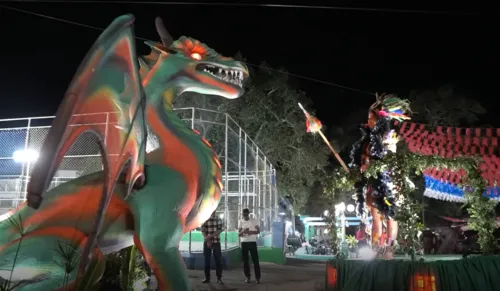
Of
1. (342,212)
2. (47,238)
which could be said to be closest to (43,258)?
(47,238)

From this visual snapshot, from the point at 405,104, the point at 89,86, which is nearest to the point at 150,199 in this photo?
the point at 89,86

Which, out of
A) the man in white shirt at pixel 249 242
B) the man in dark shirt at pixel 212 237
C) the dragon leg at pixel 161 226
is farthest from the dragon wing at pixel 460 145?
the dragon leg at pixel 161 226

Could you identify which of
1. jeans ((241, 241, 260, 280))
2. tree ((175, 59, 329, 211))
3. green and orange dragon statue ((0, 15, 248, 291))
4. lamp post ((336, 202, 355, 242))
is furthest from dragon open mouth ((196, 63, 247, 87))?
tree ((175, 59, 329, 211))

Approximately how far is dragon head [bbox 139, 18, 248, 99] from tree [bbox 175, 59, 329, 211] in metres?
17.6

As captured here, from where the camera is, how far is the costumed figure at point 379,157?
8.22 m

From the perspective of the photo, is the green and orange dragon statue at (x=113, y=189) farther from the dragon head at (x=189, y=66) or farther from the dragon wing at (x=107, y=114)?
the dragon head at (x=189, y=66)

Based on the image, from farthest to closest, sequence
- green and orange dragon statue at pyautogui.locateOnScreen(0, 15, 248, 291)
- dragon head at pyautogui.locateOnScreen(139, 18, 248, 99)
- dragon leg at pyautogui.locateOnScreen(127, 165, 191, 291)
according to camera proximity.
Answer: dragon head at pyautogui.locateOnScreen(139, 18, 248, 99) < dragon leg at pyautogui.locateOnScreen(127, 165, 191, 291) < green and orange dragon statue at pyautogui.locateOnScreen(0, 15, 248, 291)

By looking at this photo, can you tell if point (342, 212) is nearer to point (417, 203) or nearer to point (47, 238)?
point (417, 203)

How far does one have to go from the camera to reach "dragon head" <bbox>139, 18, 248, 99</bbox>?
464 cm

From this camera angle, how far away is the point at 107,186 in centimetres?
349

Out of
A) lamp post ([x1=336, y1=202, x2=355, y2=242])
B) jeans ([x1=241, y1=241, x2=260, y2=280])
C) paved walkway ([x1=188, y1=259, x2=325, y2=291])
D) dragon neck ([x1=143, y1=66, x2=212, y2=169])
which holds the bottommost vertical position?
paved walkway ([x1=188, y1=259, x2=325, y2=291])

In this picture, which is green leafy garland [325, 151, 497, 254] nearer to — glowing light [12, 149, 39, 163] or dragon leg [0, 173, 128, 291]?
dragon leg [0, 173, 128, 291]

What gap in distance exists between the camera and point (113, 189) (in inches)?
144

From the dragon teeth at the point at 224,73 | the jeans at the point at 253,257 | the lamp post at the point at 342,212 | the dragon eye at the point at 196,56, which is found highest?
the dragon eye at the point at 196,56
